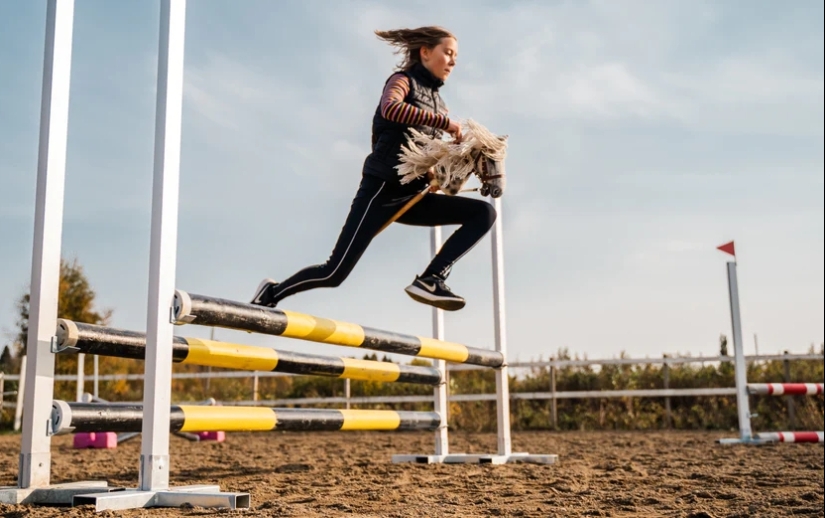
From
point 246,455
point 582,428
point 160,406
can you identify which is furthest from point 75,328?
point 582,428

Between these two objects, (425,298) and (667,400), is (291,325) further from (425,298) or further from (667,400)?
(667,400)

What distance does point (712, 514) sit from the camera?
285cm

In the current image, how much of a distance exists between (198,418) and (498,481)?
5.20 feet

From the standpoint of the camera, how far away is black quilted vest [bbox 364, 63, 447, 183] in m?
3.38

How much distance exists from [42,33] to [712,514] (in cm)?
319

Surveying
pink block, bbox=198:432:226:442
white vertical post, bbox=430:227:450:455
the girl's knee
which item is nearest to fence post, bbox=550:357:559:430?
pink block, bbox=198:432:226:442

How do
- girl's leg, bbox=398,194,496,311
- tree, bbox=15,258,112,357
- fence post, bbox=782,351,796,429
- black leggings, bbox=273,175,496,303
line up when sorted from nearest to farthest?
black leggings, bbox=273,175,496,303 < girl's leg, bbox=398,194,496,311 < fence post, bbox=782,351,796,429 < tree, bbox=15,258,112,357

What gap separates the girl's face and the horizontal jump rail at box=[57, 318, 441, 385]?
4.83ft

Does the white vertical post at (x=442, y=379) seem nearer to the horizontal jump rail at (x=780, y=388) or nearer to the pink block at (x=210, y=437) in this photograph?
the horizontal jump rail at (x=780, y=388)

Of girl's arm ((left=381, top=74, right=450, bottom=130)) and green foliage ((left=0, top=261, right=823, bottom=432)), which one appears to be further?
green foliage ((left=0, top=261, right=823, bottom=432))

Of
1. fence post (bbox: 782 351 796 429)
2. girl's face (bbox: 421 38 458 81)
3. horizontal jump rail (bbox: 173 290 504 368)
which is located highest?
girl's face (bbox: 421 38 458 81)

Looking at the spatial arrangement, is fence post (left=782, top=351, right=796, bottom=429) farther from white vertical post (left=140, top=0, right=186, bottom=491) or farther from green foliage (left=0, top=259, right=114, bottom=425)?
green foliage (left=0, top=259, right=114, bottom=425)

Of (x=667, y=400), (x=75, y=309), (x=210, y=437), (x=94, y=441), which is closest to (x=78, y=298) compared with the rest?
(x=75, y=309)

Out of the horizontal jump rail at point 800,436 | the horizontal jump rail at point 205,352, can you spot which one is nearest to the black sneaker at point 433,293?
the horizontal jump rail at point 205,352
